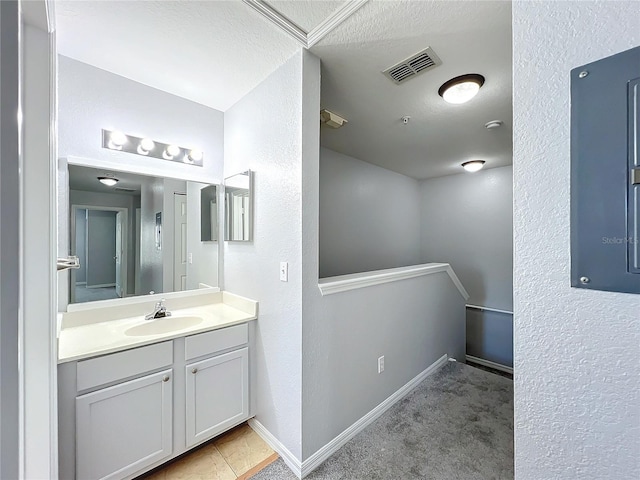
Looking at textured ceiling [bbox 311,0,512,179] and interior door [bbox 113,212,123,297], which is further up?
textured ceiling [bbox 311,0,512,179]

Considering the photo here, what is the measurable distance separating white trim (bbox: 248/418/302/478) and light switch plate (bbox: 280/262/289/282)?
1.03 metres

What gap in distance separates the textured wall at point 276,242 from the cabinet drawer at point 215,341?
118mm

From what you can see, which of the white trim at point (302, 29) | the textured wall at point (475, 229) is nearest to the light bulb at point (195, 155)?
the white trim at point (302, 29)

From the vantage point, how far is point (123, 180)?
6.07 feet

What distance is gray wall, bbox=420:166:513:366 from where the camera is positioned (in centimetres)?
361

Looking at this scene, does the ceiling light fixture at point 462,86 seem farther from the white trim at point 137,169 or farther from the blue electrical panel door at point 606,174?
the white trim at point 137,169

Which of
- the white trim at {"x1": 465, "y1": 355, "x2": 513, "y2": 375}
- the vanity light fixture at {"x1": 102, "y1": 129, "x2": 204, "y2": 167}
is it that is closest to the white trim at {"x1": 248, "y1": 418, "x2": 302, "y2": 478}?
the vanity light fixture at {"x1": 102, "y1": 129, "x2": 204, "y2": 167}

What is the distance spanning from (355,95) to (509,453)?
2606mm

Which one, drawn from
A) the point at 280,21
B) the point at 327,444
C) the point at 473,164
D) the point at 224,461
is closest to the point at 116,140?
the point at 280,21

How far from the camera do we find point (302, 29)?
1410 millimetres

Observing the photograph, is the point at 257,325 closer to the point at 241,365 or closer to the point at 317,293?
the point at 241,365

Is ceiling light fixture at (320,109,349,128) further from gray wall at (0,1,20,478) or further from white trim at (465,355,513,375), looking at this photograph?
white trim at (465,355,513,375)

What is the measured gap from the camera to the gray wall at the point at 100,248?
1.74 m

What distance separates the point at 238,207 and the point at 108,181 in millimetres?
845
